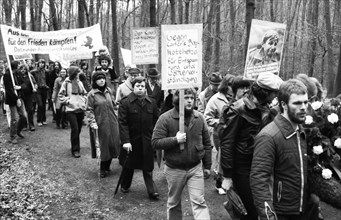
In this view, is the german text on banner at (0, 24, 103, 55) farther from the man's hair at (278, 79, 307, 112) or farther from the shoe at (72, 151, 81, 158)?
the man's hair at (278, 79, 307, 112)

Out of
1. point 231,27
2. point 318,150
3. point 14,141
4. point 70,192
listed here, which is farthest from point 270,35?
point 231,27

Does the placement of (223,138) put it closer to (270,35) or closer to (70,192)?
(270,35)

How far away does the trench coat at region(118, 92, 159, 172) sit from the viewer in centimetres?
603

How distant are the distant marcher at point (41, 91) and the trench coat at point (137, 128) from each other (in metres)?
7.36

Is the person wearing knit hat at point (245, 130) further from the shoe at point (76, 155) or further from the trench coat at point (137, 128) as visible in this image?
the shoe at point (76, 155)

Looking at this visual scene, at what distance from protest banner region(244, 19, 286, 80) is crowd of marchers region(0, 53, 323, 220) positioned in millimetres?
475

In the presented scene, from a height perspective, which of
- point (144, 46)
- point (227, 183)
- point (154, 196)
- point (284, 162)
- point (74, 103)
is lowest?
point (154, 196)

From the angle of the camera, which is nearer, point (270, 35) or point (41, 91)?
point (270, 35)

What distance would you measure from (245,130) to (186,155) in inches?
38.5

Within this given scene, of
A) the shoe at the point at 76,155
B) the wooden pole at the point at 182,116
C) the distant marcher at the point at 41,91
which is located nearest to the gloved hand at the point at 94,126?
the shoe at the point at 76,155

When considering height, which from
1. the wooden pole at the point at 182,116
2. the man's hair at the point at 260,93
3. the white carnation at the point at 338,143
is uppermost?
the man's hair at the point at 260,93

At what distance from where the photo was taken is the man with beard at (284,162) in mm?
3121

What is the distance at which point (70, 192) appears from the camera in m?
6.62

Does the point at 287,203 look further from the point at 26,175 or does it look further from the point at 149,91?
the point at 26,175
